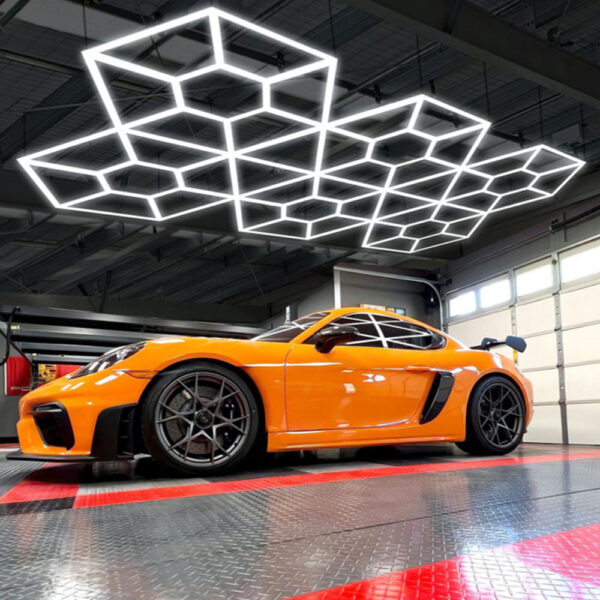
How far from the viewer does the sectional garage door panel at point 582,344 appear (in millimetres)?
8883

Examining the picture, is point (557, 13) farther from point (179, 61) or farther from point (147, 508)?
point (147, 508)

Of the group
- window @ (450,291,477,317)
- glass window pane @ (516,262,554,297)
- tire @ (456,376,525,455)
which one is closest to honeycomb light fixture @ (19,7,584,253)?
glass window pane @ (516,262,554,297)

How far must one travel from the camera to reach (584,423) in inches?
355

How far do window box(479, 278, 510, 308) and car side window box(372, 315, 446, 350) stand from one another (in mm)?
6441

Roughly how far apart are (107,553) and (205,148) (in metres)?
5.18

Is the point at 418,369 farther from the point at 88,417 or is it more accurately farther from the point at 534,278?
the point at 534,278

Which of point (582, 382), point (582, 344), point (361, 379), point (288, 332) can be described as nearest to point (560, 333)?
point (582, 344)

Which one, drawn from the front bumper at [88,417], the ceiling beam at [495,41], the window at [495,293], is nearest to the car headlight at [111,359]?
the front bumper at [88,417]

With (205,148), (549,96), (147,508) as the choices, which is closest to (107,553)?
(147,508)

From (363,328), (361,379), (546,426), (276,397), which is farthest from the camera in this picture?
(546,426)

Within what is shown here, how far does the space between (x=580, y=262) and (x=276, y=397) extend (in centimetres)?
741

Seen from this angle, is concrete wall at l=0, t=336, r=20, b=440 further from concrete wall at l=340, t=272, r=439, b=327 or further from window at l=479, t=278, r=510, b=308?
window at l=479, t=278, r=510, b=308

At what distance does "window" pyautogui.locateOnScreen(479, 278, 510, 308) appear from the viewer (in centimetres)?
1089

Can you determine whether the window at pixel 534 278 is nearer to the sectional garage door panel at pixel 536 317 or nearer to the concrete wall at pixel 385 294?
the sectional garage door panel at pixel 536 317
